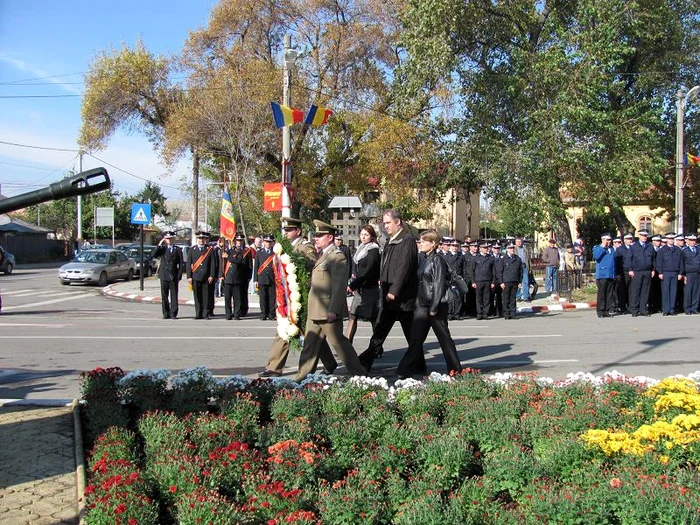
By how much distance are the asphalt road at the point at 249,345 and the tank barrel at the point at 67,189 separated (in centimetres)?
460

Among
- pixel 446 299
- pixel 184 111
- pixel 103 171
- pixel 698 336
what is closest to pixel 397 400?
pixel 446 299

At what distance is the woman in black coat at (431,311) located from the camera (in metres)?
8.34

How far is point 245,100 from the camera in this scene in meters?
28.6

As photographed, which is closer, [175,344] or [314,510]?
[314,510]

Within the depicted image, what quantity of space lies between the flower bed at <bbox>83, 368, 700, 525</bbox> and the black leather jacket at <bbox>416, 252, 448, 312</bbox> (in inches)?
64.1

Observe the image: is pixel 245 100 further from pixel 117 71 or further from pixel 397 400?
pixel 397 400

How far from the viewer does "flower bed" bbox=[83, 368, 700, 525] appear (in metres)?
3.84

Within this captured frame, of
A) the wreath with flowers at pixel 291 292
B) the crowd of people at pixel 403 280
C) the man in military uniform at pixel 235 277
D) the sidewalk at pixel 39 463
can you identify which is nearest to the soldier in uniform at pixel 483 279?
the crowd of people at pixel 403 280

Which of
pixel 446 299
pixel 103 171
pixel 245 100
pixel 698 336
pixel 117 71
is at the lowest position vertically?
pixel 698 336

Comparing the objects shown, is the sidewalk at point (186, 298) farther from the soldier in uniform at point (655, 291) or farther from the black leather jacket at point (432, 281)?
the black leather jacket at point (432, 281)

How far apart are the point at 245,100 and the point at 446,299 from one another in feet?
72.3

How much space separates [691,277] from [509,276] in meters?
4.76

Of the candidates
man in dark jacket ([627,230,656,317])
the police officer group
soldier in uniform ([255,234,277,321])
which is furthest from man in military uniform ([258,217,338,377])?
man in dark jacket ([627,230,656,317])

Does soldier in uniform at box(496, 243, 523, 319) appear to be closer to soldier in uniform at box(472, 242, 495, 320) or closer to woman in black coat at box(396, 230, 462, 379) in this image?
soldier in uniform at box(472, 242, 495, 320)
